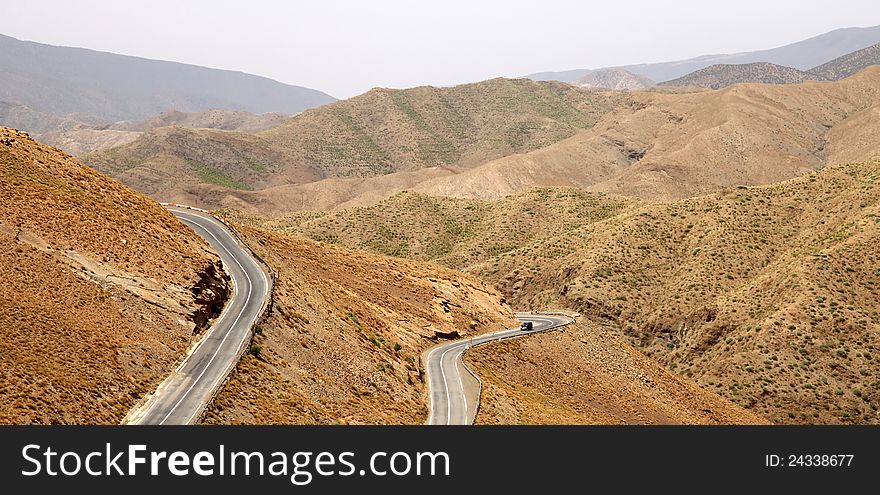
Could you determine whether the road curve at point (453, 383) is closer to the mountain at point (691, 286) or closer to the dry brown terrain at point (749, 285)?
the mountain at point (691, 286)

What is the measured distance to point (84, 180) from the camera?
1576 inches

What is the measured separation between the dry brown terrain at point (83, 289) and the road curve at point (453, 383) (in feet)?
39.5

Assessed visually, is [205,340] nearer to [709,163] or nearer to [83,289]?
[83,289]

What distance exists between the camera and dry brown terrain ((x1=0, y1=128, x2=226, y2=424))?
2492cm

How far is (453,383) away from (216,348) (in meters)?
13.1

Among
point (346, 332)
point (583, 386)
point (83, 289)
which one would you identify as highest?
point (83, 289)

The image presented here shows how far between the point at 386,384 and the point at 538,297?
5180 centimetres

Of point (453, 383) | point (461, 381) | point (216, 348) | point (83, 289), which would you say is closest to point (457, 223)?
point (461, 381)

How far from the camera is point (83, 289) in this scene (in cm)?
3055

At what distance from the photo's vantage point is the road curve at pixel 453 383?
1372 inches

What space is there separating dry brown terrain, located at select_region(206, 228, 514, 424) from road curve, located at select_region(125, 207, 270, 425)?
2.40 feet

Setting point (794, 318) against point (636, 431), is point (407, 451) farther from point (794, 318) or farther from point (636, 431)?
point (794, 318)

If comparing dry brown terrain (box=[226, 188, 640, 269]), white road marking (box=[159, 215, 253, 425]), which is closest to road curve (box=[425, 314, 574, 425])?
white road marking (box=[159, 215, 253, 425])

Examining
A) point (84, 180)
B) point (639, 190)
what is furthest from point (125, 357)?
point (639, 190)
